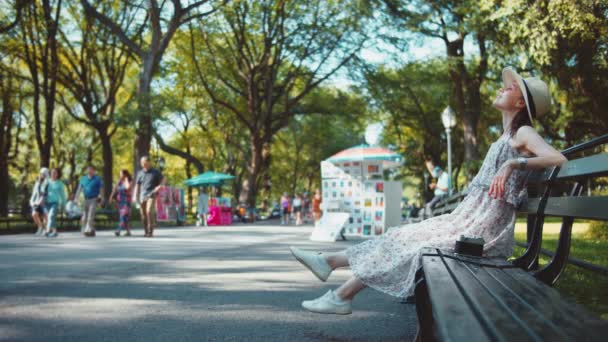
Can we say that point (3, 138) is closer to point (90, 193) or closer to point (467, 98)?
point (90, 193)

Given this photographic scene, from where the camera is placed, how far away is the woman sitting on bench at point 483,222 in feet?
10.4

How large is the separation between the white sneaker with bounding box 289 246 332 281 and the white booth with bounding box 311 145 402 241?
12885 mm

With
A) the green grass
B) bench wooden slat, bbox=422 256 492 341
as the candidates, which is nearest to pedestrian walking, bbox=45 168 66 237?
the green grass

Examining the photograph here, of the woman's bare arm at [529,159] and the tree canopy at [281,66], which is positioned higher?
the tree canopy at [281,66]

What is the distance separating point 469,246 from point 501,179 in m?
0.45

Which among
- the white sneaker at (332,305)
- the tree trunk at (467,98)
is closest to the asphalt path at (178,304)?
the white sneaker at (332,305)

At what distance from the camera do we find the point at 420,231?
11.1 feet

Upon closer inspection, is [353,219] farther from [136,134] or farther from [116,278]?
[116,278]

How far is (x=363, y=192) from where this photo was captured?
17.4 meters

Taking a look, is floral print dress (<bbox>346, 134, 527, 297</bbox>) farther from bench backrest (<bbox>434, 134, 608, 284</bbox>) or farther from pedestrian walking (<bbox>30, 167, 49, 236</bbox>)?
pedestrian walking (<bbox>30, 167, 49, 236</bbox>)

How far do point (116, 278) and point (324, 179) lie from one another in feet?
40.9

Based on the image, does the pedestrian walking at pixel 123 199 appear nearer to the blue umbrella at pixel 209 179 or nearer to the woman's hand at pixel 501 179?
the woman's hand at pixel 501 179

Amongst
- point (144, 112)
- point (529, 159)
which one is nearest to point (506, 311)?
point (529, 159)

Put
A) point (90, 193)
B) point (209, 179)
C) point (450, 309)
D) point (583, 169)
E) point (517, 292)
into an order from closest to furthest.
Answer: point (450, 309) < point (517, 292) < point (583, 169) < point (90, 193) < point (209, 179)
